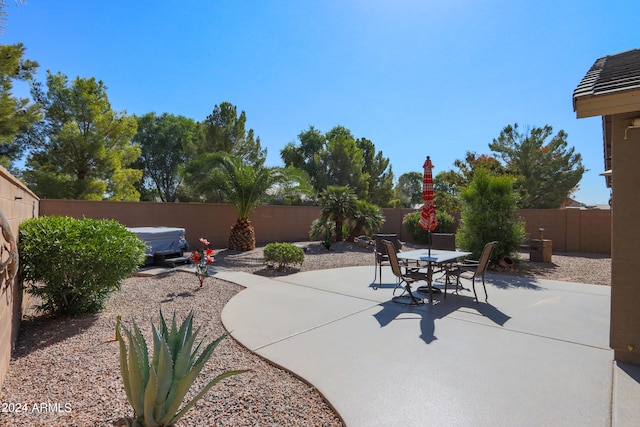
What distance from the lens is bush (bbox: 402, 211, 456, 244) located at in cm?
1659

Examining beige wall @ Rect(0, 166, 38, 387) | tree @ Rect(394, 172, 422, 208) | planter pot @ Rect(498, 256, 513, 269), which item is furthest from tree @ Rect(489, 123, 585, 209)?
tree @ Rect(394, 172, 422, 208)

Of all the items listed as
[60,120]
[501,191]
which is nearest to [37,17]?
[501,191]

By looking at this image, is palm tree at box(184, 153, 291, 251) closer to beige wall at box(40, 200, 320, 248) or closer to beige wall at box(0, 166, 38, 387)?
beige wall at box(40, 200, 320, 248)

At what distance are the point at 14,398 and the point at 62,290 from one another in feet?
6.93

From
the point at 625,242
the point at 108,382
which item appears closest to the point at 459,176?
the point at 625,242

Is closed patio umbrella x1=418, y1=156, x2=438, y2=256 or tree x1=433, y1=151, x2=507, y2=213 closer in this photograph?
closed patio umbrella x1=418, y1=156, x2=438, y2=256

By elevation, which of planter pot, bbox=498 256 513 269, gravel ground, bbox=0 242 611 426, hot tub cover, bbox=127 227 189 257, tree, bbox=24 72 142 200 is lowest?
gravel ground, bbox=0 242 611 426

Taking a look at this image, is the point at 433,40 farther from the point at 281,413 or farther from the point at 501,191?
the point at 281,413

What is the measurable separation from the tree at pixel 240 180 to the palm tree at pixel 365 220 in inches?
153

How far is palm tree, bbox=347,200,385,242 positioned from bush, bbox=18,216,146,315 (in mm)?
11001

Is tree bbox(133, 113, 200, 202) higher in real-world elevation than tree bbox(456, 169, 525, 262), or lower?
higher

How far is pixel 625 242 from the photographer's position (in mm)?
3465

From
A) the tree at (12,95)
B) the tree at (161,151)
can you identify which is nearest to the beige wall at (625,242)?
the tree at (12,95)

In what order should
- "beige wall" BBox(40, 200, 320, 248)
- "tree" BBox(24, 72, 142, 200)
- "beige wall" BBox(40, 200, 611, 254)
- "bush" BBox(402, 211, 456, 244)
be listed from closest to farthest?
"beige wall" BBox(40, 200, 320, 248), "beige wall" BBox(40, 200, 611, 254), "tree" BBox(24, 72, 142, 200), "bush" BBox(402, 211, 456, 244)
